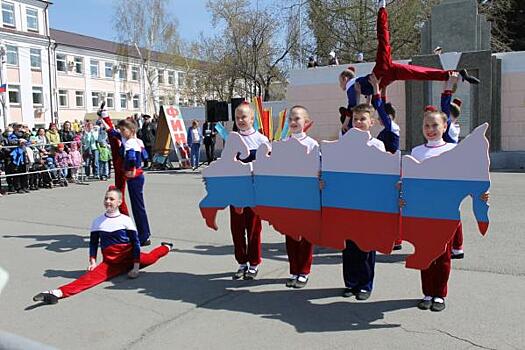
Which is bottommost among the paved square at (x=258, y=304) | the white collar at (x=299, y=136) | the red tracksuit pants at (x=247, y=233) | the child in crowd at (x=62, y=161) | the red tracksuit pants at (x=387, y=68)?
the paved square at (x=258, y=304)

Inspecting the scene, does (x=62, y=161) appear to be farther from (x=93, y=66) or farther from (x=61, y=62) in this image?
(x=93, y=66)

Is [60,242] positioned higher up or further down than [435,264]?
further down

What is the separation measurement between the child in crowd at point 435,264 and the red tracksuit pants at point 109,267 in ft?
9.86

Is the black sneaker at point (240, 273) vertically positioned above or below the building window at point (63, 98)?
below

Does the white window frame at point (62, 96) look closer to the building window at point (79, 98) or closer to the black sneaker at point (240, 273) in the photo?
the building window at point (79, 98)

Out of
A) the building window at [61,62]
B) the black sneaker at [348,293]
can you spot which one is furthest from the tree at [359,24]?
the building window at [61,62]

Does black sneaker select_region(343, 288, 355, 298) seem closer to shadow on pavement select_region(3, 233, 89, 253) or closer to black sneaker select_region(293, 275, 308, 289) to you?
black sneaker select_region(293, 275, 308, 289)

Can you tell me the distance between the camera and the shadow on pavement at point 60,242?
6.86m

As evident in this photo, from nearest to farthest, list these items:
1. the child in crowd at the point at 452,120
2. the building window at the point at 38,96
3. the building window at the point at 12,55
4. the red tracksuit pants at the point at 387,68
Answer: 1. the red tracksuit pants at the point at 387,68
2. the child in crowd at the point at 452,120
3. the building window at the point at 12,55
4. the building window at the point at 38,96

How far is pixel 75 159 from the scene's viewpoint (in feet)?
49.8

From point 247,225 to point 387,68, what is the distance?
2.03 m

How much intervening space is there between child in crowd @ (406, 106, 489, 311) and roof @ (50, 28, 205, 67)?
38066mm

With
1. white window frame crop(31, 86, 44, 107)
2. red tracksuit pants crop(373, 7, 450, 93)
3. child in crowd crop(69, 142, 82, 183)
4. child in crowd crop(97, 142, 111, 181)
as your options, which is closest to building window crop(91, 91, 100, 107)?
white window frame crop(31, 86, 44, 107)

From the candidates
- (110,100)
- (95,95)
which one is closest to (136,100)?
(110,100)
